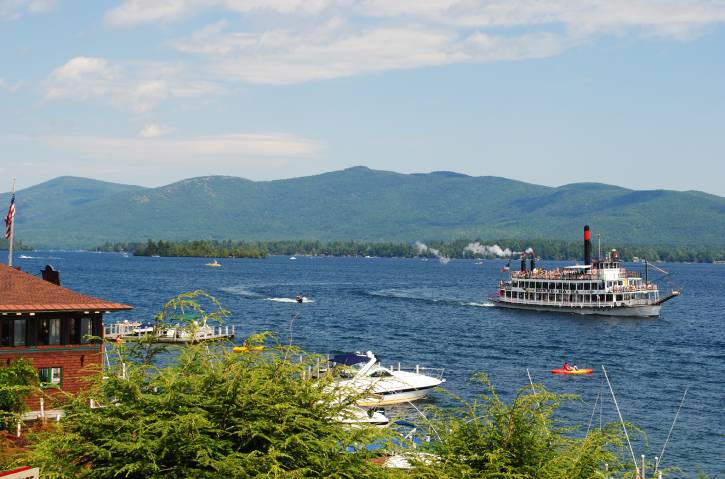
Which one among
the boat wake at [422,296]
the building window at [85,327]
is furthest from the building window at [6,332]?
the boat wake at [422,296]

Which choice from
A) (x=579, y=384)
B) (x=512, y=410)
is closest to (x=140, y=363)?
(x=512, y=410)

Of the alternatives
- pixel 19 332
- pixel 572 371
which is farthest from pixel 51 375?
pixel 572 371

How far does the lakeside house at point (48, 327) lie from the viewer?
140ft

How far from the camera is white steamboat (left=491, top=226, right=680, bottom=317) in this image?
136438mm

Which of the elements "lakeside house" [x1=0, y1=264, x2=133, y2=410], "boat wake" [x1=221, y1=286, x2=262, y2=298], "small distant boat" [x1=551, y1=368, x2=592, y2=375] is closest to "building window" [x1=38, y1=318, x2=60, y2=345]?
"lakeside house" [x1=0, y1=264, x2=133, y2=410]

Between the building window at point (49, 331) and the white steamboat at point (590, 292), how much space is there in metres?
105

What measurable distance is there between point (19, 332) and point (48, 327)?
1326 mm

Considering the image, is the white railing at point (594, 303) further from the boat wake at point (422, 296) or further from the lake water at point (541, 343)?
the boat wake at point (422, 296)

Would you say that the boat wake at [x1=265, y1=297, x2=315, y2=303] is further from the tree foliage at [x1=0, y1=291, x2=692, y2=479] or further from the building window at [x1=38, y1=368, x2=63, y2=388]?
the tree foliage at [x1=0, y1=291, x2=692, y2=479]

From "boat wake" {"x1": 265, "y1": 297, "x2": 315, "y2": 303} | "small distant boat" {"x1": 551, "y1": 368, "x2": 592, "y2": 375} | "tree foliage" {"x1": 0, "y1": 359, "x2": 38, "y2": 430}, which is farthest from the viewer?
"boat wake" {"x1": 265, "y1": 297, "x2": 315, "y2": 303}

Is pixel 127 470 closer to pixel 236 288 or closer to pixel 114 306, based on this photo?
pixel 114 306

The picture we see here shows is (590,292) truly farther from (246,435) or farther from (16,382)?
(246,435)

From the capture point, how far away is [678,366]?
86.0 metres

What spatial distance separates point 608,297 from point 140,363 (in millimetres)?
123430
